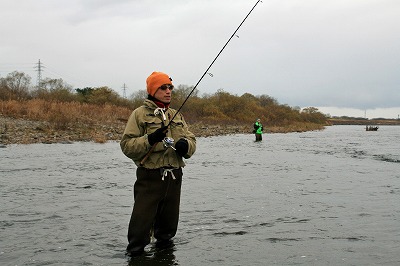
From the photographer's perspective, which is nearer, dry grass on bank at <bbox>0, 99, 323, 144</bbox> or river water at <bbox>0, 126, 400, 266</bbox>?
river water at <bbox>0, 126, 400, 266</bbox>

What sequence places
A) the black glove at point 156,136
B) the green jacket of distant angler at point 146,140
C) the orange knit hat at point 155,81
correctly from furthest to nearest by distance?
1. the orange knit hat at point 155,81
2. the green jacket of distant angler at point 146,140
3. the black glove at point 156,136

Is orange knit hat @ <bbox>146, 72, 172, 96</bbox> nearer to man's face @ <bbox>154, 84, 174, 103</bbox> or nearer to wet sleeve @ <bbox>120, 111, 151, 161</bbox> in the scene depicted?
man's face @ <bbox>154, 84, 174, 103</bbox>

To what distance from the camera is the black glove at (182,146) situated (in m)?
4.77

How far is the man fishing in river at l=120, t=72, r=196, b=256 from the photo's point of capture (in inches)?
186

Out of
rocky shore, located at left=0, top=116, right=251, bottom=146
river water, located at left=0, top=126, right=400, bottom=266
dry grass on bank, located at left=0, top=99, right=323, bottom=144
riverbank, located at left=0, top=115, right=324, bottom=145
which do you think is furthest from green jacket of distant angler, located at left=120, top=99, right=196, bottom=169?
dry grass on bank, located at left=0, top=99, right=323, bottom=144

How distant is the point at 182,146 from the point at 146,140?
0.42 m

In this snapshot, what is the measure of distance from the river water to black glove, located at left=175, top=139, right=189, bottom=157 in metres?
1.25

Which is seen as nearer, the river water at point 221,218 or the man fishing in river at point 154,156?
the man fishing in river at point 154,156

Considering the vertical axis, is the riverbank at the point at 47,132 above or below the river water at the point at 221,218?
above

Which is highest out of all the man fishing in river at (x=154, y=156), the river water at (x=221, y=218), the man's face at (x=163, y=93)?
the man's face at (x=163, y=93)

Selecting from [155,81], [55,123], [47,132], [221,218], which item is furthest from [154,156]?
[55,123]

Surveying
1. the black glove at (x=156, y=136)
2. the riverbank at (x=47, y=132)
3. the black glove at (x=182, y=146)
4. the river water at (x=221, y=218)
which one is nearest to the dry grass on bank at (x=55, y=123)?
the riverbank at (x=47, y=132)

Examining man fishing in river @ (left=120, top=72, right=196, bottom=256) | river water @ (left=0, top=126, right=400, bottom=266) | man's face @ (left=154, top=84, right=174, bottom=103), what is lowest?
river water @ (left=0, top=126, right=400, bottom=266)

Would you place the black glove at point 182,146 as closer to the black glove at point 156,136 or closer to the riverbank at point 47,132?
the black glove at point 156,136
